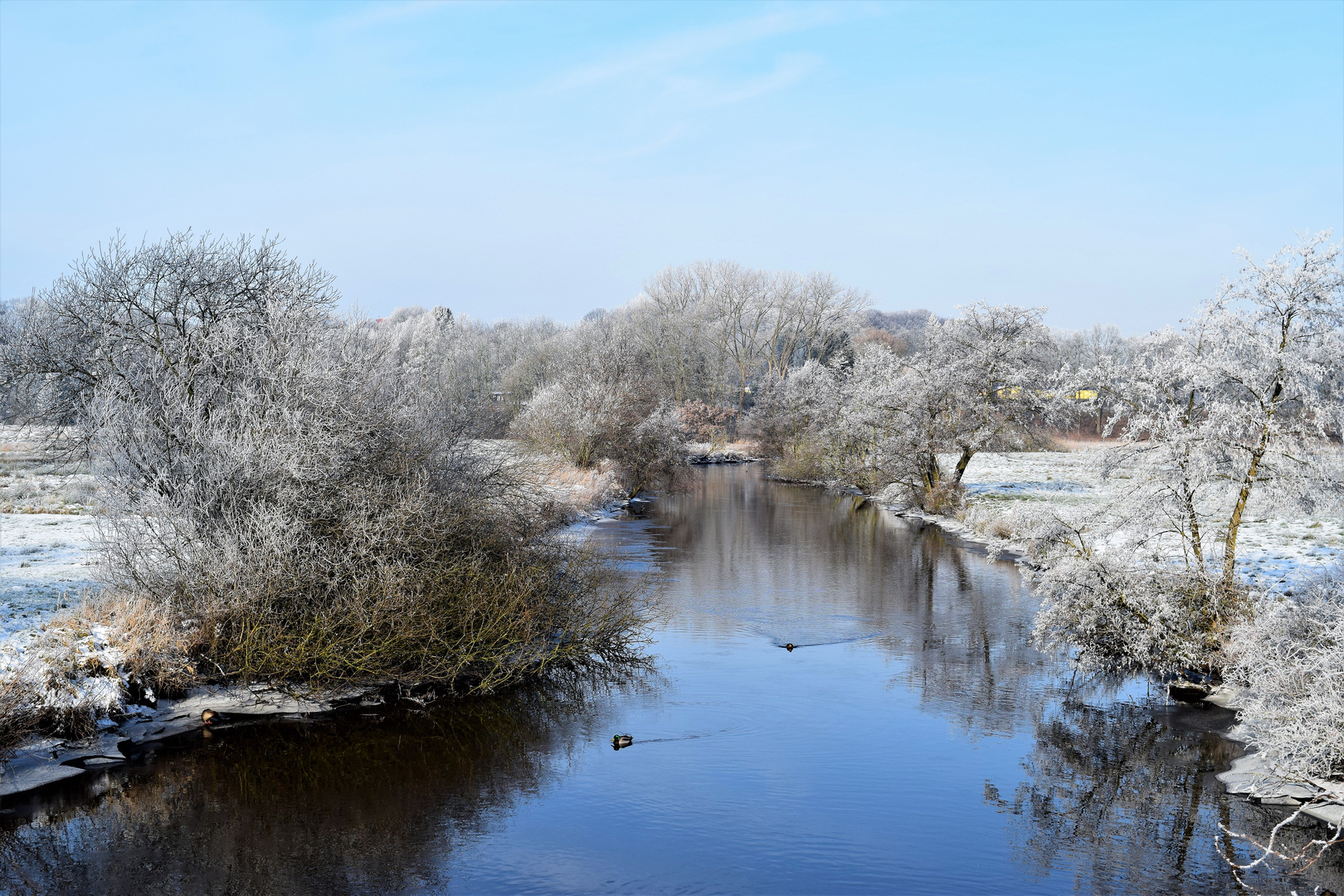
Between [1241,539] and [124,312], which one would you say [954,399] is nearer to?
[1241,539]

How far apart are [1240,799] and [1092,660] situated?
384cm

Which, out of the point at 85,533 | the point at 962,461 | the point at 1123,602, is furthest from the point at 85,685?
the point at 962,461

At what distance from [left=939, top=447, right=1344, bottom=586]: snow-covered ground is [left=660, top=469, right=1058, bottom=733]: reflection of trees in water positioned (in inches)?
118

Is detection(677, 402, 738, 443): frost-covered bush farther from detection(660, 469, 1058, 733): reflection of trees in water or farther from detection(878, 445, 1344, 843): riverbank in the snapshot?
detection(660, 469, 1058, 733): reflection of trees in water

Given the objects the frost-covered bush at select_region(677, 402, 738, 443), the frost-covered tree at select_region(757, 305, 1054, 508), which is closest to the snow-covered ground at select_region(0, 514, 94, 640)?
the frost-covered tree at select_region(757, 305, 1054, 508)

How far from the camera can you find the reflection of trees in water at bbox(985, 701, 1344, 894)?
863 cm

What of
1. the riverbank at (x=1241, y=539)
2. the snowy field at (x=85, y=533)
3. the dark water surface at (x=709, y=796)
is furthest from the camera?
the snowy field at (x=85, y=533)

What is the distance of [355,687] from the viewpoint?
12.6m

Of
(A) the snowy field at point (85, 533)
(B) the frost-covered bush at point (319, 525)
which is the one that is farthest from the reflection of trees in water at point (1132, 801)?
(B) the frost-covered bush at point (319, 525)

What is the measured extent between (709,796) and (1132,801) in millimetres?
4576

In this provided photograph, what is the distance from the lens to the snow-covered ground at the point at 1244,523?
56.1ft

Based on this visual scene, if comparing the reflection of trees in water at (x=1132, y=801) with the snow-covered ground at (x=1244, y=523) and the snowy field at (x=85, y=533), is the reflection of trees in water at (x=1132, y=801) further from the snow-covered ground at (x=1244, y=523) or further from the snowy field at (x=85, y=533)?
the snowy field at (x=85, y=533)

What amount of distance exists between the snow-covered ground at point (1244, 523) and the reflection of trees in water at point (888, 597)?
299 cm

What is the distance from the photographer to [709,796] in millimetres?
10133
